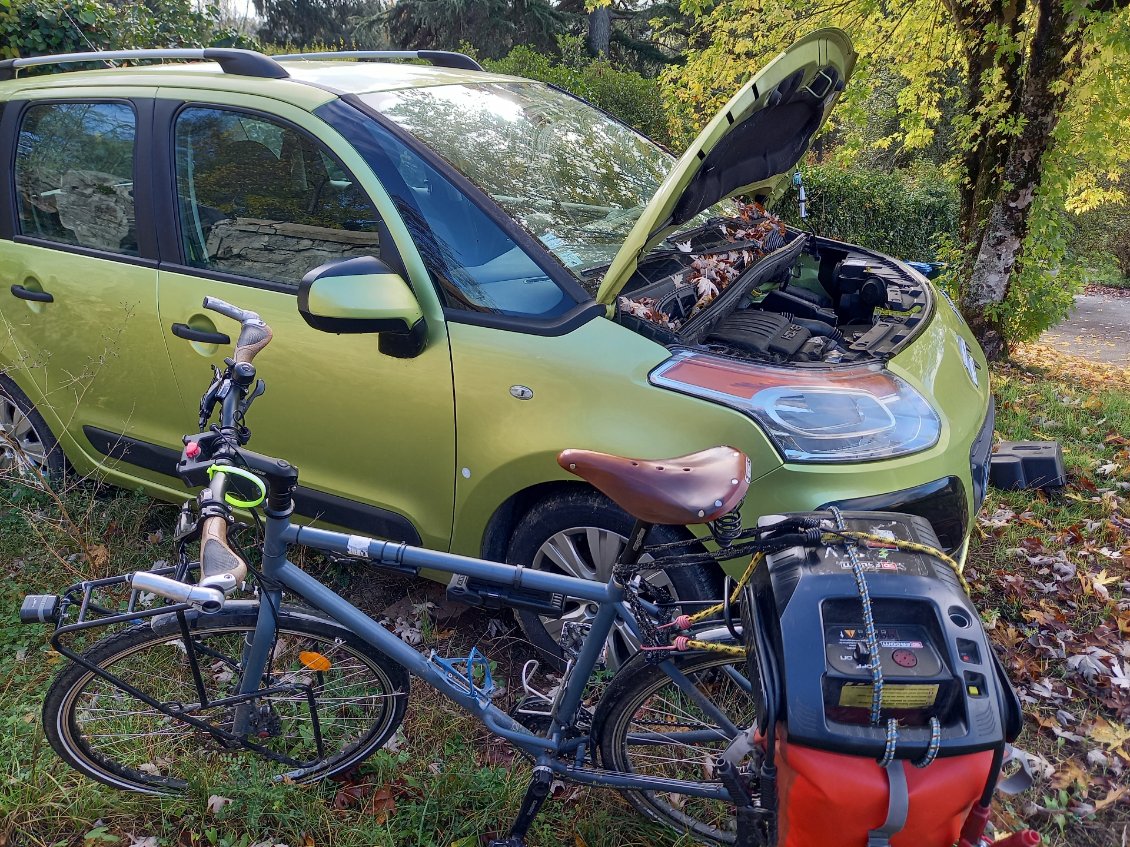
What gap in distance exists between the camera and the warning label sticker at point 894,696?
1.42m

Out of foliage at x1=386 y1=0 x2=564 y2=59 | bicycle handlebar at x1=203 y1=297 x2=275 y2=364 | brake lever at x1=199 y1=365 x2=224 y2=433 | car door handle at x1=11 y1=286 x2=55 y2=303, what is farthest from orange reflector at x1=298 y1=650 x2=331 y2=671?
foliage at x1=386 y1=0 x2=564 y2=59

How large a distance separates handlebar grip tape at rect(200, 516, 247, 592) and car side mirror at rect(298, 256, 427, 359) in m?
0.74

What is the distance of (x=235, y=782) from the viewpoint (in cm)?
232

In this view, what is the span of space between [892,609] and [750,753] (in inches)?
18.1

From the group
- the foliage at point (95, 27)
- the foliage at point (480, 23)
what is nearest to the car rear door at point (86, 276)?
the foliage at point (95, 27)

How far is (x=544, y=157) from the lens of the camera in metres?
3.06

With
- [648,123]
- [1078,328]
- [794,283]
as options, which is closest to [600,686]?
[794,283]

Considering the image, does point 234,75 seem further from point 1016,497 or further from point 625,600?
point 1016,497

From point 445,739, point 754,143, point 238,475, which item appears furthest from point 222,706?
point 754,143

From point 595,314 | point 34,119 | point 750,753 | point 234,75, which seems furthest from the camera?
point 34,119

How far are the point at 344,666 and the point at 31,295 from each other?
220 cm

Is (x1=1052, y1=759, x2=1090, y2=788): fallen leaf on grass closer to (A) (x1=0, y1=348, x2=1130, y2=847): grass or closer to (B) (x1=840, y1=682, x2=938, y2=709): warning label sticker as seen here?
(A) (x1=0, y1=348, x2=1130, y2=847): grass

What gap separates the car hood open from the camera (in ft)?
7.45

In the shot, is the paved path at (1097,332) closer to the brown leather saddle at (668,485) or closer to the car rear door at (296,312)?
the car rear door at (296,312)
